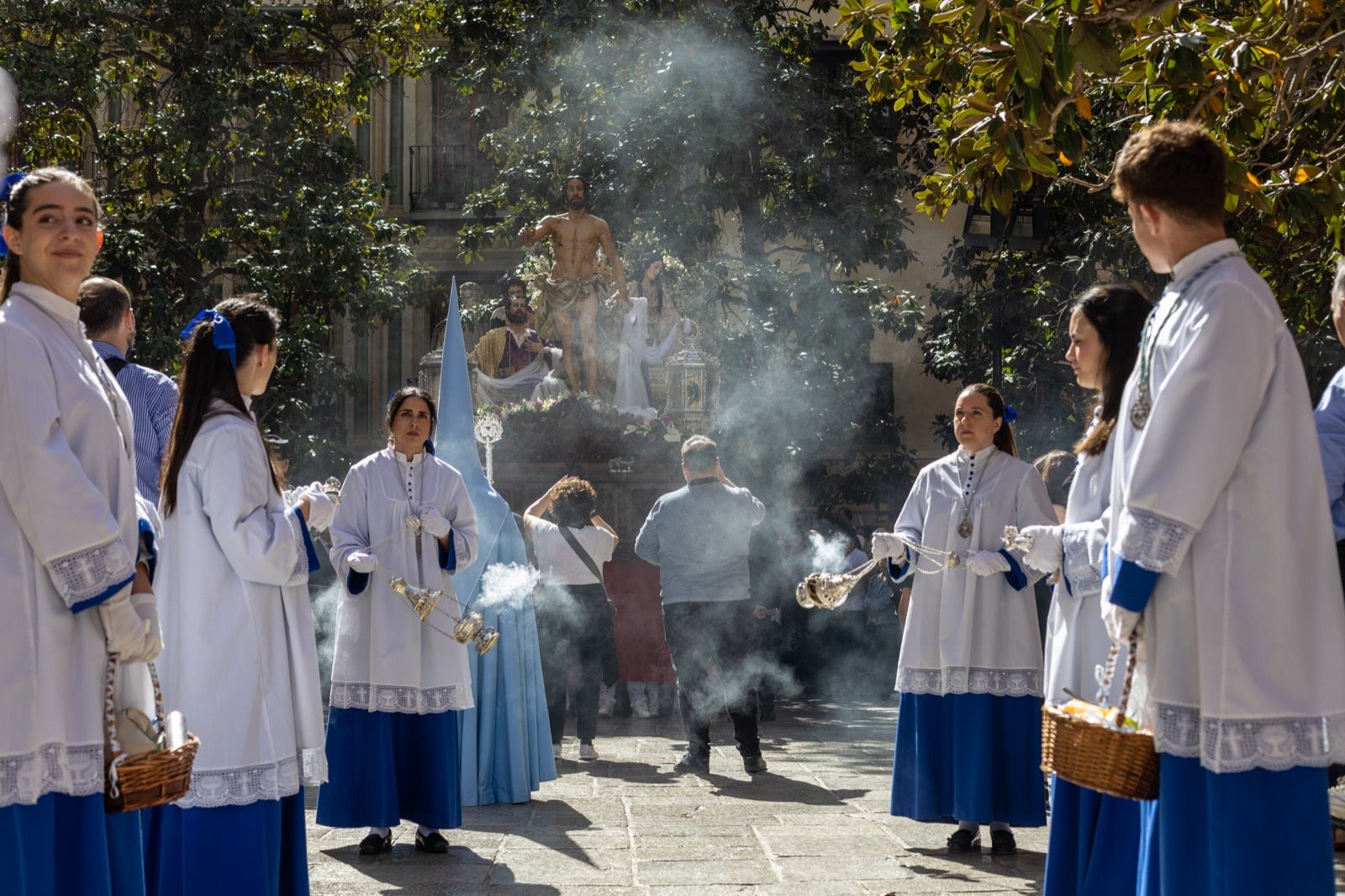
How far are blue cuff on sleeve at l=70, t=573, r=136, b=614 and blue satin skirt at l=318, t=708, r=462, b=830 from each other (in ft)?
10.3

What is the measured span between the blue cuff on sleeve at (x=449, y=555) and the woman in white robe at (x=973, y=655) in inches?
71.7

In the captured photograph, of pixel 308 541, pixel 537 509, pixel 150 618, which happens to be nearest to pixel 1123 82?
pixel 308 541

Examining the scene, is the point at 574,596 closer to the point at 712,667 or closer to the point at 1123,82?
the point at 712,667

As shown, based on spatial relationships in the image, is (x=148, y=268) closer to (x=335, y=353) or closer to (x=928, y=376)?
(x=335, y=353)

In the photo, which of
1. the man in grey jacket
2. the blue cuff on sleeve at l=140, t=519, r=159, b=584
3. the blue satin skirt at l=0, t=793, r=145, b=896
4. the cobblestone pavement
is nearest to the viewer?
the blue satin skirt at l=0, t=793, r=145, b=896

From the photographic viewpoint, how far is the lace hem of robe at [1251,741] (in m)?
3.22

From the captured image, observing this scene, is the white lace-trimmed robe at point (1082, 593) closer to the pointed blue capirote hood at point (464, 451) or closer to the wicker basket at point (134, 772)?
the wicker basket at point (134, 772)

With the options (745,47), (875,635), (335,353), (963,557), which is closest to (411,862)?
(963,557)

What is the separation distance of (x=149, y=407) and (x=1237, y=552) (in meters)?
3.99

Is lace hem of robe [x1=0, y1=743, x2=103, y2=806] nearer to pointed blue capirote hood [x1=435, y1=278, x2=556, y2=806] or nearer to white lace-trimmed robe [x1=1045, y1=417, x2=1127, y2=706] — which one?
white lace-trimmed robe [x1=1045, y1=417, x2=1127, y2=706]

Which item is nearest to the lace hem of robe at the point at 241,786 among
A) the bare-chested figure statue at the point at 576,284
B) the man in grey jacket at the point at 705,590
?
the man in grey jacket at the point at 705,590

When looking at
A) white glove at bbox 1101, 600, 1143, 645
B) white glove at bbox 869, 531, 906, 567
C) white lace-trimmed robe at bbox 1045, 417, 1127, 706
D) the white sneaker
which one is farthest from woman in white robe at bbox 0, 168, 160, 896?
the white sneaker

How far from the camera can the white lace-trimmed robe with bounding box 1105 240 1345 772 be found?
3.24 m

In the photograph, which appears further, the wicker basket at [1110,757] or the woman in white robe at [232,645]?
the woman in white robe at [232,645]
